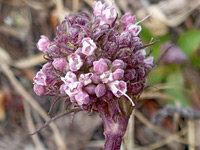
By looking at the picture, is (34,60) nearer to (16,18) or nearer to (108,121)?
(16,18)

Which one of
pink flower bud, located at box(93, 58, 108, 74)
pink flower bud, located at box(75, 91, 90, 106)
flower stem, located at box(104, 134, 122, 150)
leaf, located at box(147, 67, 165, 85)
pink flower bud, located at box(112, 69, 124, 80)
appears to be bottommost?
flower stem, located at box(104, 134, 122, 150)

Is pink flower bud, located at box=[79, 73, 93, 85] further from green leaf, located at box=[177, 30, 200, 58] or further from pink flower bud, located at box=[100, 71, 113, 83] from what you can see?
green leaf, located at box=[177, 30, 200, 58]

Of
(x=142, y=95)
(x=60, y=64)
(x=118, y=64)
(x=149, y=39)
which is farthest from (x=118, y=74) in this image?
(x=149, y=39)

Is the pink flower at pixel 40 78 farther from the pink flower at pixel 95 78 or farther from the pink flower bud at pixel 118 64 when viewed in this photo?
the pink flower bud at pixel 118 64

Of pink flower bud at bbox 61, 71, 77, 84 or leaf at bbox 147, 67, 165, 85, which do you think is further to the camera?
leaf at bbox 147, 67, 165, 85

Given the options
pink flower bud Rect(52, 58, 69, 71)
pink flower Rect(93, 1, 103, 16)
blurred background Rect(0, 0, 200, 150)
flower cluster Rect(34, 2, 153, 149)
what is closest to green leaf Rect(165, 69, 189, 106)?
blurred background Rect(0, 0, 200, 150)

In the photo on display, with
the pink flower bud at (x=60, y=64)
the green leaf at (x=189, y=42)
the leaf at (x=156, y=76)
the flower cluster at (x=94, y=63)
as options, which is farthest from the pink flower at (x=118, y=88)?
the green leaf at (x=189, y=42)
